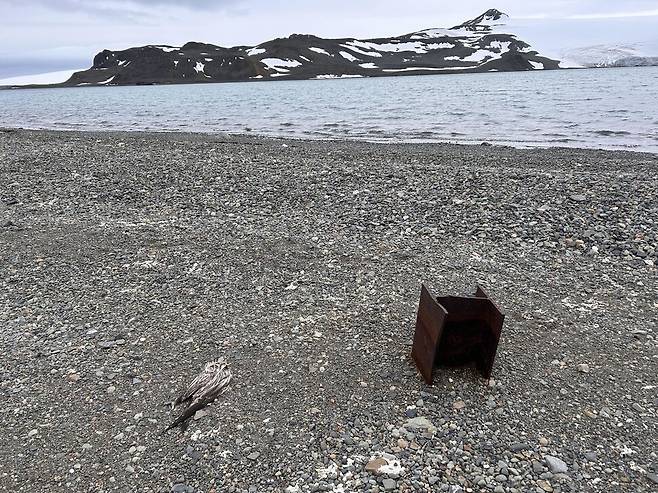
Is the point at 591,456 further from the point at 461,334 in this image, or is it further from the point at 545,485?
the point at 461,334

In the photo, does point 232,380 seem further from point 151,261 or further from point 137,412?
point 151,261

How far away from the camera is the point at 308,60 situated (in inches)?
5418

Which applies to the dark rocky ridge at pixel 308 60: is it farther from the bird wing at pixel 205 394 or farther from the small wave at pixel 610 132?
the bird wing at pixel 205 394

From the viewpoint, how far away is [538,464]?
3041mm

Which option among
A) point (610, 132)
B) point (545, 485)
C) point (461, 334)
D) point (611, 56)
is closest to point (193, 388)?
point (461, 334)

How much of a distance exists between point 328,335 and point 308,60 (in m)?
143

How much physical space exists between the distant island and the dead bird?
12808cm

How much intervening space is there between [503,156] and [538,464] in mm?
11161

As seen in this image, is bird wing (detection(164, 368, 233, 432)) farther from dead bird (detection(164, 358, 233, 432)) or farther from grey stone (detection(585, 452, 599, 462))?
Result: grey stone (detection(585, 452, 599, 462))

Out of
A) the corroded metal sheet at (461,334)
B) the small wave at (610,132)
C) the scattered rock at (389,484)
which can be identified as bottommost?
the scattered rock at (389,484)

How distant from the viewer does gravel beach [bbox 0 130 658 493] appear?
3135 millimetres

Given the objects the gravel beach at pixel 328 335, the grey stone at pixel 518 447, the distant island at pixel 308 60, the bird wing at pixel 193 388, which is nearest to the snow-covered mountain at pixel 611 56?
the distant island at pixel 308 60

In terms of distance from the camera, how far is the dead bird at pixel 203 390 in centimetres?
358

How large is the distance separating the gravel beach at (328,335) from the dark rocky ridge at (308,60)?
411ft
